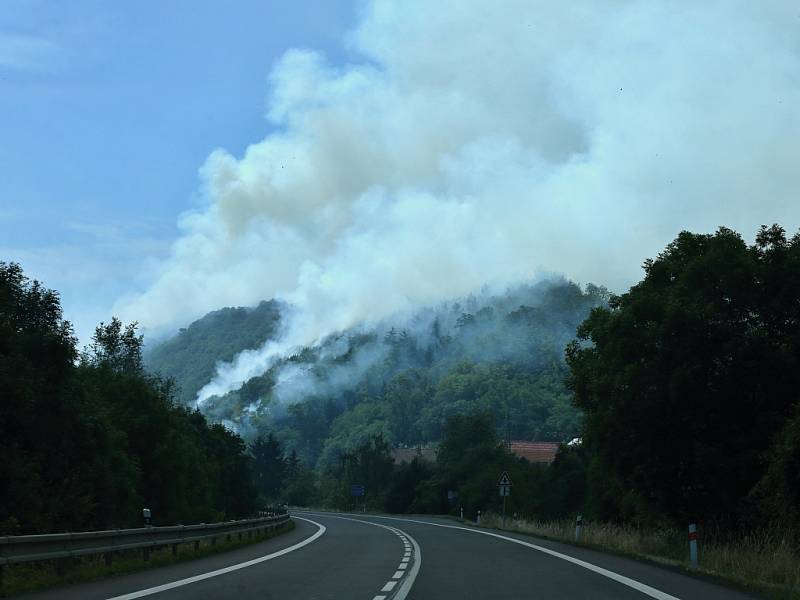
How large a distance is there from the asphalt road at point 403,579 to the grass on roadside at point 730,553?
700 mm

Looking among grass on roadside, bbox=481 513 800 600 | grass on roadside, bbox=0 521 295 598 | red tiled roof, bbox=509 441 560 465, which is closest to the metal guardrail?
grass on roadside, bbox=0 521 295 598

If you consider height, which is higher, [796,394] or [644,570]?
[796,394]

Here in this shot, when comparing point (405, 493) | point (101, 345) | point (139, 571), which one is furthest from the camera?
point (405, 493)

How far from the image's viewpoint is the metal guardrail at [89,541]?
1228cm

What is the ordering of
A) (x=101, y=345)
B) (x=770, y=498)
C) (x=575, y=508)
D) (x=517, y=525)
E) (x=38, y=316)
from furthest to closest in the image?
(x=575, y=508) < (x=101, y=345) < (x=517, y=525) < (x=38, y=316) < (x=770, y=498)

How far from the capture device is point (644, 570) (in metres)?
18.1

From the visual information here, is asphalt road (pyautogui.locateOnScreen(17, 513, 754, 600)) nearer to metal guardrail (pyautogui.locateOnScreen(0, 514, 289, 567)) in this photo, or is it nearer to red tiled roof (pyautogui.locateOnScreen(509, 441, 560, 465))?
metal guardrail (pyautogui.locateOnScreen(0, 514, 289, 567))

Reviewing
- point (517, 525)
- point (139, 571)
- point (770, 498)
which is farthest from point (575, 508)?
point (139, 571)

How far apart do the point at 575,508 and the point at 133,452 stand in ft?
147

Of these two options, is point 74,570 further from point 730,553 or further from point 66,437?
point 66,437

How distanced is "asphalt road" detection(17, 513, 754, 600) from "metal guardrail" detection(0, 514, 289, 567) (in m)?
0.63

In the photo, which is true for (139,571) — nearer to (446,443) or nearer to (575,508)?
(575,508)

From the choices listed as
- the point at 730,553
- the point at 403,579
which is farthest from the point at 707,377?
the point at 403,579

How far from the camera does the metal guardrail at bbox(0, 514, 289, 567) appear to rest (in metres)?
12.3
